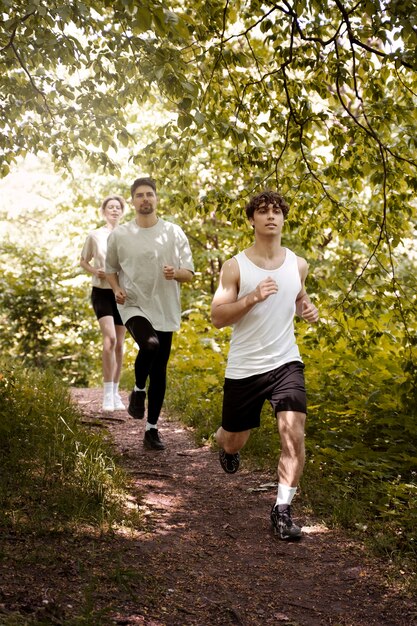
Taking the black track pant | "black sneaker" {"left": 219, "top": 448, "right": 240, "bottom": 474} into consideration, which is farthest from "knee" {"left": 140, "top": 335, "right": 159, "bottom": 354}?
"black sneaker" {"left": 219, "top": 448, "right": 240, "bottom": 474}

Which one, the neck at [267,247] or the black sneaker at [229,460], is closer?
the neck at [267,247]

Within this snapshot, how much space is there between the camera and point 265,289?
4215 mm

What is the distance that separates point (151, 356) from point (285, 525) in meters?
2.17

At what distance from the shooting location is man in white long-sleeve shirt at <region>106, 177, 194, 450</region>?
6.10 m

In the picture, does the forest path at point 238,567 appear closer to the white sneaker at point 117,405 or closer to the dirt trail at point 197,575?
the dirt trail at point 197,575

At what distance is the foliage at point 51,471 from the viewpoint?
4098 mm

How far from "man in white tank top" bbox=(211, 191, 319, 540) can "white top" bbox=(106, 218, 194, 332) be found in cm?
156

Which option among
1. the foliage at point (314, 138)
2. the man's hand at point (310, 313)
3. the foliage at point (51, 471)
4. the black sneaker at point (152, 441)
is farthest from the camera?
the black sneaker at point (152, 441)

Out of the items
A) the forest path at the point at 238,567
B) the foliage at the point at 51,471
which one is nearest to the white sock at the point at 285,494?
the forest path at the point at 238,567

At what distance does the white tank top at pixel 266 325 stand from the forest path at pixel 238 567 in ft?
3.51

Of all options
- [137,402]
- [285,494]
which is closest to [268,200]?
[285,494]

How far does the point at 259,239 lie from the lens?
4652 mm

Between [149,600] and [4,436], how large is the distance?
7.72 ft

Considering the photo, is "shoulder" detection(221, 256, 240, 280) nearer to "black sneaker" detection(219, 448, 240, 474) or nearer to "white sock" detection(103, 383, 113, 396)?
"black sneaker" detection(219, 448, 240, 474)
